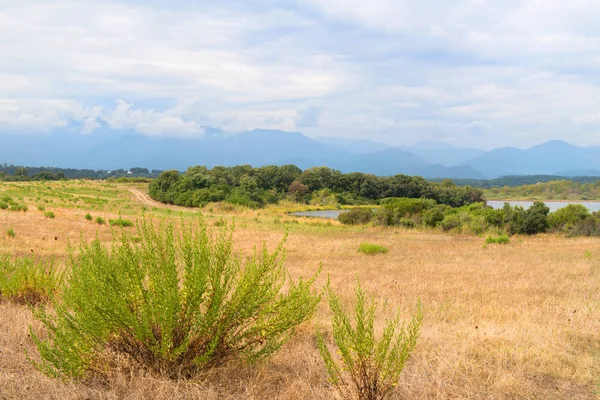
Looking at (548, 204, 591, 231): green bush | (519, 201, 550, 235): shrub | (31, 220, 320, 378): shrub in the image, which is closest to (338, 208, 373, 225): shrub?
(519, 201, 550, 235): shrub

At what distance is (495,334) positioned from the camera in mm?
6059

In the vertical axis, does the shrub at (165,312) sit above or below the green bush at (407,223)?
above

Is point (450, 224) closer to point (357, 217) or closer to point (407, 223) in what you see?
point (407, 223)

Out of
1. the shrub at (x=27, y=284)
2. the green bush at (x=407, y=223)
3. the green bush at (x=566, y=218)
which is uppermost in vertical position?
the shrub at (x=27, y=284)

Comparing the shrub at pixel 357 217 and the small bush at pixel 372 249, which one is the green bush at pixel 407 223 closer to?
the shrub at pixel 357 217

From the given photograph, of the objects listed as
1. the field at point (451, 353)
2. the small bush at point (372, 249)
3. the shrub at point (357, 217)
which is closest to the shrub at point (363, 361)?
the field at point (451, 353)

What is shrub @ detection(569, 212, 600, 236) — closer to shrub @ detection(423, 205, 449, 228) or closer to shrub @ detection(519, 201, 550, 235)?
shrub @ detection(519, 201, 550, 235)

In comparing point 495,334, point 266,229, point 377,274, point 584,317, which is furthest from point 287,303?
point 266,229

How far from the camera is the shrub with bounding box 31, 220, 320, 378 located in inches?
168

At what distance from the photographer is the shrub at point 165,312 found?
4.26m

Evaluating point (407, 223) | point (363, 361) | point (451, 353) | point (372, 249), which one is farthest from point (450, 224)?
point (363, 361)

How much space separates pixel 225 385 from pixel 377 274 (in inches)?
355

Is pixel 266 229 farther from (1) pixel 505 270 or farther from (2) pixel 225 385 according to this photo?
(2) pixel 225 385

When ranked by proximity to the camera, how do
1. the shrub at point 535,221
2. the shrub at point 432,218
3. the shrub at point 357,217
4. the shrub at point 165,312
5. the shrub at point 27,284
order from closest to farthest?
the shrub at point 165,312
the shrub at point 27,284
the shrub at point 535,221
the shrub at point 432,218
the shrub at point 357,217
